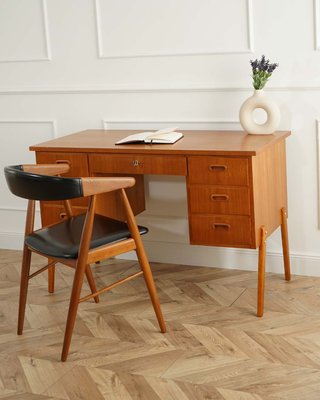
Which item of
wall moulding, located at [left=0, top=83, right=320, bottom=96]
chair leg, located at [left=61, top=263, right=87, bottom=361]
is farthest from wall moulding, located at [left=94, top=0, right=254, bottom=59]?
Answer: chair leg, located at [left=61, top=263, right=87, bottom=361]

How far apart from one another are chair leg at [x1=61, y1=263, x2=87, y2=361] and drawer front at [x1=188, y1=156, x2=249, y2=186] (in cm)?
70

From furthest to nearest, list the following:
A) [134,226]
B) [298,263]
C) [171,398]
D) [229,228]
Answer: [298,263] < [229,228] < [134,226] < [171,398]

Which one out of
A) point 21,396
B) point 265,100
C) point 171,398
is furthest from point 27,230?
point 265,100

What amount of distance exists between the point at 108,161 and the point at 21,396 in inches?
46.5

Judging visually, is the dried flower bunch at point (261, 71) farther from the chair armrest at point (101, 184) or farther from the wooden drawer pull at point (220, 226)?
the chair armrest at point (101, 184)

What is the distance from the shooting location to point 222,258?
153 inches

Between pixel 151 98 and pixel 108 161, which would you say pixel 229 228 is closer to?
pixel 108 161

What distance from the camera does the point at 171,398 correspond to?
262 centimetres

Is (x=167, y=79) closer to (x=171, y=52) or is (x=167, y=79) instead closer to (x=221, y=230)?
(x=171, y=52)

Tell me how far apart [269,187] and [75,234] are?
2.96ft

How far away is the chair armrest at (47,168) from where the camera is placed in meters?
3.26

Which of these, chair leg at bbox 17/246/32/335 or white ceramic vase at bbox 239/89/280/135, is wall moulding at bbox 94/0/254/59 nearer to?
white ceramic vase at bbox 239/89/280/135

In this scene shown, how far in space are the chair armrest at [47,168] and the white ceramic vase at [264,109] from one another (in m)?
0.84

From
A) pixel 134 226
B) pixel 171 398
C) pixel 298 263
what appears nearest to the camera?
pixel 171 398
